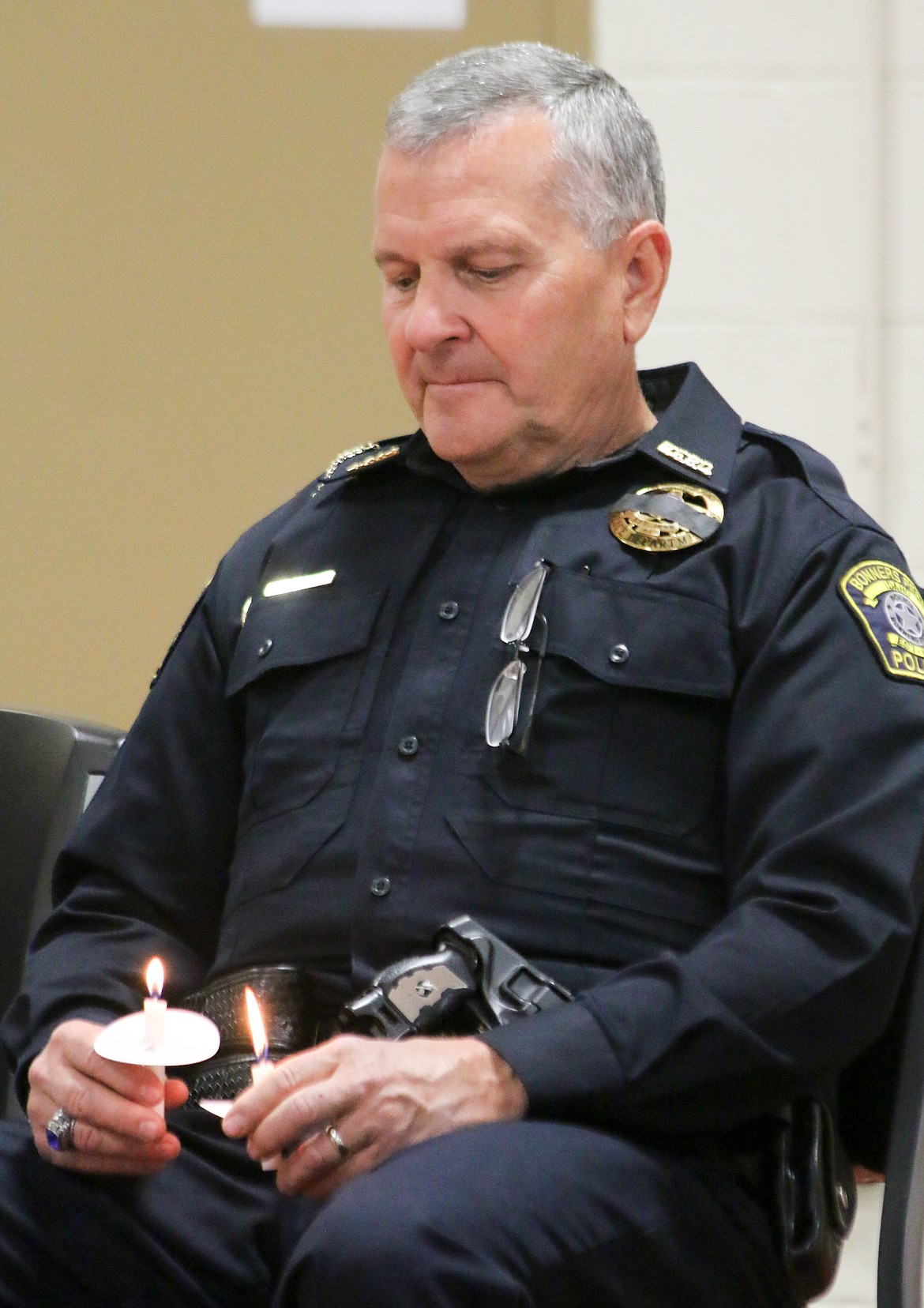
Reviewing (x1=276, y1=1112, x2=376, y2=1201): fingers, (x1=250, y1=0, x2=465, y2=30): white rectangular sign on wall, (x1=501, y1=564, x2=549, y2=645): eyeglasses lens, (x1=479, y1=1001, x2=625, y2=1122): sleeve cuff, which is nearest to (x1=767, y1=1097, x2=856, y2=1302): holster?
(x1=479, y1=1001, x2=625, y2=1122): sleeve cuff

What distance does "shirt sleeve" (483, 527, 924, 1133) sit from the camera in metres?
1.14

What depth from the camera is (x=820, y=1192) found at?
1208mm

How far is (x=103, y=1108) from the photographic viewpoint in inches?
48.3

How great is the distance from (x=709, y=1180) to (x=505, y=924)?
9.2 inches

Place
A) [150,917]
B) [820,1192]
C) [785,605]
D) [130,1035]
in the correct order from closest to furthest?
[130,1035] < [820,1192] < [785,605] < [150,917]

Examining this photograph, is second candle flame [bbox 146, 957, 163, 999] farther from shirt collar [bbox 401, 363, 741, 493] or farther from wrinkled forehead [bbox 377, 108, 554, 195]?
wrinkled forehead [bbox 377, 108, 554, 195]

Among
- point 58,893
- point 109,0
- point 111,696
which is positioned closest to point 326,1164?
point 58,893

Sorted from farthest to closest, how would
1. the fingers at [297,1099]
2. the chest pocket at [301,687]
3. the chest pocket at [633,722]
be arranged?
the chest pocket at [301,687] < the chest pocket at [633,722] < the fingers at [297,1099]

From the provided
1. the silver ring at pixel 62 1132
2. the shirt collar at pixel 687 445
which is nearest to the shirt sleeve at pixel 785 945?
the shirt collar at pixel 687 445

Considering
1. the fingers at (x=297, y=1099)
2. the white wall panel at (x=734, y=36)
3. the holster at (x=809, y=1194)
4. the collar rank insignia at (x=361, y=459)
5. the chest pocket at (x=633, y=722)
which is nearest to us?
the fingers at (x=297, y=1099)

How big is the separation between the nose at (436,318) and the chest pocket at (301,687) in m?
0.21

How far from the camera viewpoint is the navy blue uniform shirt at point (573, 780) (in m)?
1.17

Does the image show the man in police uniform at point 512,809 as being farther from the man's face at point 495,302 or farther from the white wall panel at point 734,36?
the white wall panel at point 734,36

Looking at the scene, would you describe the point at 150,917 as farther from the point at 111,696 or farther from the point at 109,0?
the point at 109,0
